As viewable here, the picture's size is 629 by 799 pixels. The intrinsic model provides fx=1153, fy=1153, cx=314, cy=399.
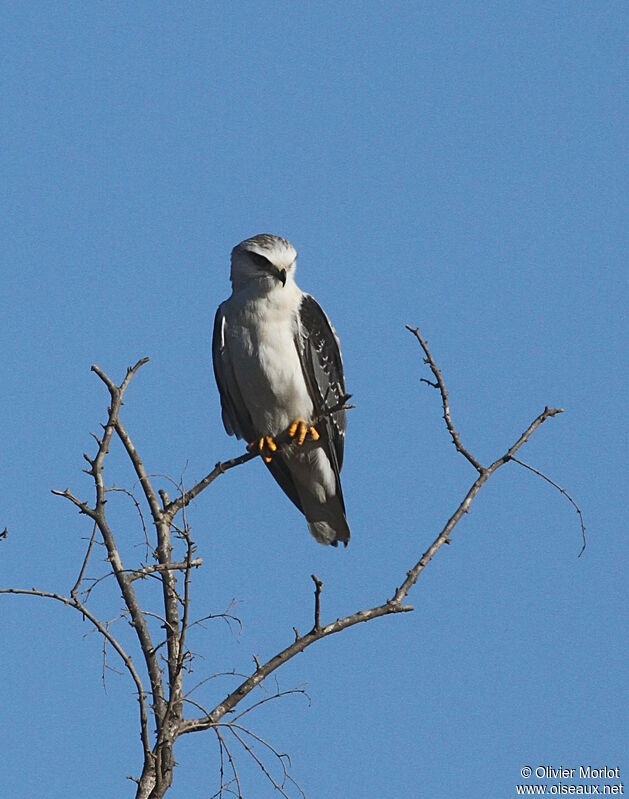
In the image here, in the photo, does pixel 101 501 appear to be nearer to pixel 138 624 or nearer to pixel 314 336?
pixel 138 624

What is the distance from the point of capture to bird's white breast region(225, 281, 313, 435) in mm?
7625

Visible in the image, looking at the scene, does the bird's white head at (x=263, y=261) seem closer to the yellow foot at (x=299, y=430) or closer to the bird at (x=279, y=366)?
the bird at (x=279, y=366)

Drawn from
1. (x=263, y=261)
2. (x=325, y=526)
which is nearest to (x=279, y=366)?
(x=263, y=261)

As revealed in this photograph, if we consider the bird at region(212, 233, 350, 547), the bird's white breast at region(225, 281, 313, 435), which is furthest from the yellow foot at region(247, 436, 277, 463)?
the bird's white breast at region(225, 281, 313, 435)

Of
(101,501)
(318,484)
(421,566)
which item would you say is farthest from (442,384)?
(318,484)

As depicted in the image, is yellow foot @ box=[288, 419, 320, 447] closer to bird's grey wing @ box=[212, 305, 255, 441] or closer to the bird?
the bird

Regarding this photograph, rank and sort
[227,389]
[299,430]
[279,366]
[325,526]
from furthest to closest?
[325,526]
[227,389]
[299,430]
[279,366]

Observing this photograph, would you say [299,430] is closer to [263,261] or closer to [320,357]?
[320,357]

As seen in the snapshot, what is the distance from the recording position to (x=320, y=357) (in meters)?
7.78

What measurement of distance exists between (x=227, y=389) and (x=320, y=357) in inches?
27.9

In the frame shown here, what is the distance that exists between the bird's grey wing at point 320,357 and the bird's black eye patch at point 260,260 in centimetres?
34

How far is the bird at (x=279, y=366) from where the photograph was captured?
25.1 feet

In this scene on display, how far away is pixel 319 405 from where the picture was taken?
7.82 meters

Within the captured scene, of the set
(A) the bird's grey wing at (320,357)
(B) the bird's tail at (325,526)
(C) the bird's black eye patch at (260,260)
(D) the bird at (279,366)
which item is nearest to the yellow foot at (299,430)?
(D) the bird at (279,366)
